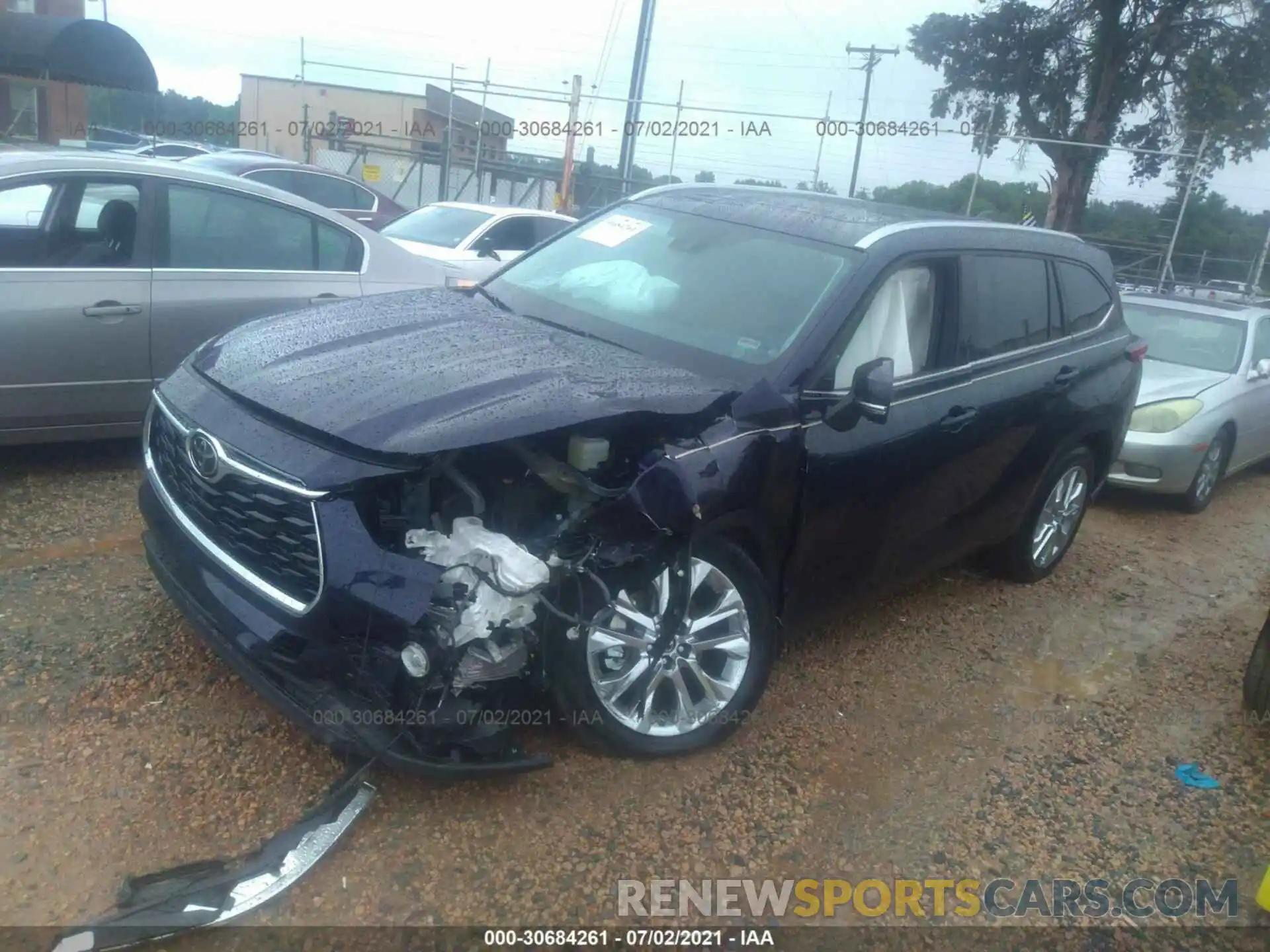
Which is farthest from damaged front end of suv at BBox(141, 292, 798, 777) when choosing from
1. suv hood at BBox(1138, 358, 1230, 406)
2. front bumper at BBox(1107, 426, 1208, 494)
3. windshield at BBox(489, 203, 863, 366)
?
suv hood at BBox(1138, 358, 1230, 406)

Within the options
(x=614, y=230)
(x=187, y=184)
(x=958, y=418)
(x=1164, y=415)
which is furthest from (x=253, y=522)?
(x=1164, y=415)

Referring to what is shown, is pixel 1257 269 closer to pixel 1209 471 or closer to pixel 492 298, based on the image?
pixel 1209 471

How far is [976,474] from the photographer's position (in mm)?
4223

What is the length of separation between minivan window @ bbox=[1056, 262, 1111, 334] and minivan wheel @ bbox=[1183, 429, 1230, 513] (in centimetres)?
241

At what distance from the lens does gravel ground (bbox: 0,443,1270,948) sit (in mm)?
2686

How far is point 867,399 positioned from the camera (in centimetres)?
327

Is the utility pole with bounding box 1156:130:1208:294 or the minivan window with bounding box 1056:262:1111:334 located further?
Result: the utility pole with bounding box 1156:130:1208:294

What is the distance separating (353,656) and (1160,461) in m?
6.01

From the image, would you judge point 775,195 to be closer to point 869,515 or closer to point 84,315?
point 869,515

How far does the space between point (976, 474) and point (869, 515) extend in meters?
0.82

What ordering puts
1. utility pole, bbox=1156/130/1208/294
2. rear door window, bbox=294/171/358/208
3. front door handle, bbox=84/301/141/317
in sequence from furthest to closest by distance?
1. utility pole, bbox=1156/130/1208/294
2. rear door window, bbox=294/171/358/208
3. front door handle, bbox=84/301/141/317

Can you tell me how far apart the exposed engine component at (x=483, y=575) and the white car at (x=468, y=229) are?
6.73 m

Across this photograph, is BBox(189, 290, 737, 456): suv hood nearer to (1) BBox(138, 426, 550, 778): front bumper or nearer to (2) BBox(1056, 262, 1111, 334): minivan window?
(1) BBox(138, 426, 550, 778): front bumper

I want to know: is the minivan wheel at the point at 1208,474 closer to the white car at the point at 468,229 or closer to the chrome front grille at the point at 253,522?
the white car at the point at 468,229
